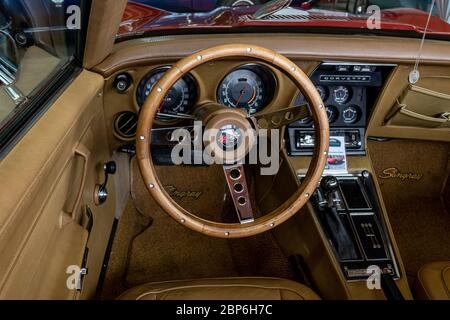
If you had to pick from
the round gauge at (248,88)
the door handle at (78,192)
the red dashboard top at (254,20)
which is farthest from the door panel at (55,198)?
the round gauge at (248,88)

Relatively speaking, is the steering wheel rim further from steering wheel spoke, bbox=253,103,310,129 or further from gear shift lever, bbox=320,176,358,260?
gear shift lever, bbox=320,176,358,260

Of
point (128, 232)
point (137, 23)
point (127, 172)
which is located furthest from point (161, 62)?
point (128, 232)

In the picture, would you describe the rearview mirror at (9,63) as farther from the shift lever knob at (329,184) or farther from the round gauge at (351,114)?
the round gauge at (351,114)

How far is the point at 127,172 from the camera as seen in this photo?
2.27m

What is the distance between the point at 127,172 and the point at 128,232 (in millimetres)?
289

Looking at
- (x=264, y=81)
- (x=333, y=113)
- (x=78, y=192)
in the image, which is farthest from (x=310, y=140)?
(x=78, y=192)

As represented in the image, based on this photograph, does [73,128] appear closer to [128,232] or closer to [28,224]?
[28,224]

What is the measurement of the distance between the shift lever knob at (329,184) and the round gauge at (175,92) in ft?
2.03

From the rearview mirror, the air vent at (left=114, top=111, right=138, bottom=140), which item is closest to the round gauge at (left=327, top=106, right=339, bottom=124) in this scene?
the air vent at (left=114, top=111, right=138, bottom=140)

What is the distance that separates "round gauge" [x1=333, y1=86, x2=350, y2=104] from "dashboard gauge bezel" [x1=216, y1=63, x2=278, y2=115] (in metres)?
0.34

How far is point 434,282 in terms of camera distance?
A: 1.49 meters

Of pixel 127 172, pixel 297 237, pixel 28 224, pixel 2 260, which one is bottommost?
pixel 2 260

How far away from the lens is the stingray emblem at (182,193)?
232 cm

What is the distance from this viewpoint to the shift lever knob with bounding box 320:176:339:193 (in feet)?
6.15
